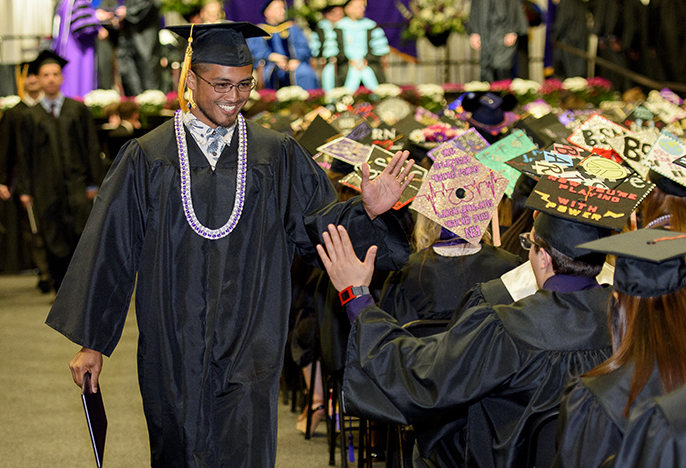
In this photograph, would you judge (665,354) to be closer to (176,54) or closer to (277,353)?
(277,353)

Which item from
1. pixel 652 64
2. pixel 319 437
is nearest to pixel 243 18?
pixel 652 64

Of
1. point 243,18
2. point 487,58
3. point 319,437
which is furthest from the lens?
point 243,18

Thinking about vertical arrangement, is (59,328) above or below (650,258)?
below

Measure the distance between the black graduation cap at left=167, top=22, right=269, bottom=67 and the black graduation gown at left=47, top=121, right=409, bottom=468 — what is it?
290 mm

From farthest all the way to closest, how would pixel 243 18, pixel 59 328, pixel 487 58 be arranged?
pixel 243 18 → pixel 487 58 → pixel 59 328

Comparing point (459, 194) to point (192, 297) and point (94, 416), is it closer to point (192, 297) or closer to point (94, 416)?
point (192, 297)

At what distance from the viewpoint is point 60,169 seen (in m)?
7.81

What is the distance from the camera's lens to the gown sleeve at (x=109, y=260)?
258 cm

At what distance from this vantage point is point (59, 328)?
257cm

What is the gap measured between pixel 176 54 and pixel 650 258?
36.5 feet

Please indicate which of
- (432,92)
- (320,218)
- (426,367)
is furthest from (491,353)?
(432,92)

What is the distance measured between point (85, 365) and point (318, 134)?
2480mm

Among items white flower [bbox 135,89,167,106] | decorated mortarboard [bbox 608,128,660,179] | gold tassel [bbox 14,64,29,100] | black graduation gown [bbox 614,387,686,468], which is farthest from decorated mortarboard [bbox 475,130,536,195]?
white flower [bbox 135,89,167,106]

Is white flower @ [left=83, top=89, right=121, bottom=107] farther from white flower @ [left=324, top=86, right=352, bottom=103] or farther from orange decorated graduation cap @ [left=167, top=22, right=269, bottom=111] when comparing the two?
orange decorated graduation cap @ [left=167, top=22, right=269, bottom=111]
